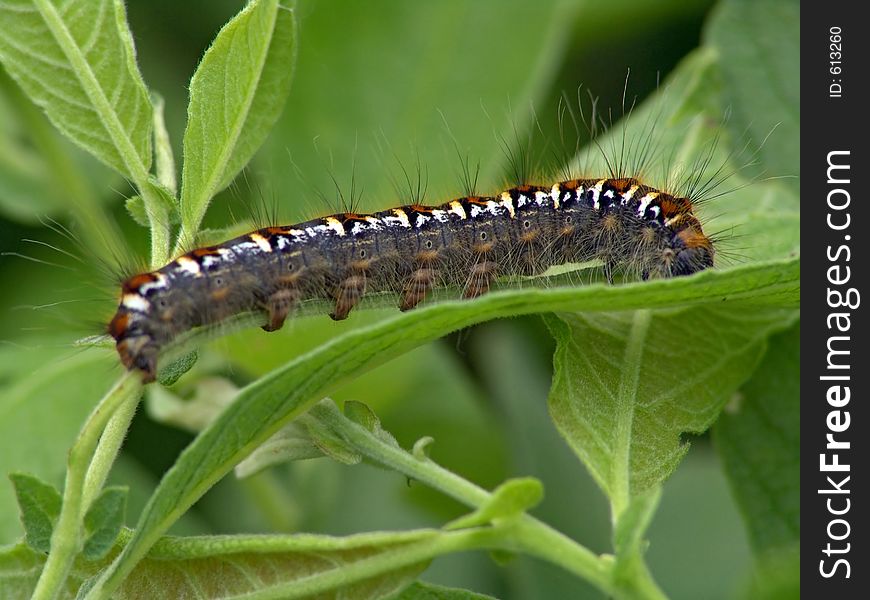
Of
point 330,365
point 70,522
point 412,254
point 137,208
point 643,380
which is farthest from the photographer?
point 412,254

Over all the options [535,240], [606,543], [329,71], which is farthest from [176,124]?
[606,543]

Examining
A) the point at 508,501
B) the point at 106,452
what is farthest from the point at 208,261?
the point at 508,501

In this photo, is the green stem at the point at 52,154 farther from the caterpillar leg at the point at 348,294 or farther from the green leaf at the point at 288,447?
the green leaf at the point at 288,447

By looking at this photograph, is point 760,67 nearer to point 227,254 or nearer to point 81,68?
point 227,254

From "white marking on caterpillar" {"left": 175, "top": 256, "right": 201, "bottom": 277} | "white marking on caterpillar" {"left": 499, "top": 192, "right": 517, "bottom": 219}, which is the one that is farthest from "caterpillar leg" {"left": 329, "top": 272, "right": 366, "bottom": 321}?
"white marking on caterpillar" {"left": 499, "top": 192, "right": 517, "bottom": 219}

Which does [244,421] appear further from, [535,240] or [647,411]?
[535,240]

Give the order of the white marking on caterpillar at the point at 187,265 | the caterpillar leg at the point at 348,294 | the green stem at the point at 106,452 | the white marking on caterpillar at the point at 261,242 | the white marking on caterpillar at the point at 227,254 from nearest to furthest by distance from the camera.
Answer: the green stem at the point at 106,452, the white marking on caterpillar at the point at 187,265, the white marking on caterpillar at the point at 227,254, the white marking on caterpillar at the point at 261,242, the caterpillar leg at the point at 348,294

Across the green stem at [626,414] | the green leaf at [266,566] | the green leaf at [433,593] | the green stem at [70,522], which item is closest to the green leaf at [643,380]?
the green stem at [626,414]
